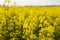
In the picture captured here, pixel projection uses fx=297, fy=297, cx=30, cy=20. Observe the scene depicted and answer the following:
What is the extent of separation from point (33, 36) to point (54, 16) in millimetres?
823

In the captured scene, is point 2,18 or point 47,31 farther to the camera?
point 2,18

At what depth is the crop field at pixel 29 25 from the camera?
21.1 feet

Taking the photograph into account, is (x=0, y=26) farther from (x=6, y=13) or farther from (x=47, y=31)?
(x=47, y=31)

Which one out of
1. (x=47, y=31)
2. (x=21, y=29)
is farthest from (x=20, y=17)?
(x=47, y=31)

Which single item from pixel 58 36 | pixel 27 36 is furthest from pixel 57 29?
pixel 27 36

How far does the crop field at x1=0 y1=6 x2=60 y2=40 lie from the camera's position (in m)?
6.43

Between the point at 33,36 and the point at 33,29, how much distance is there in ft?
0.61

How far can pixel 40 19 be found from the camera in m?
6.65

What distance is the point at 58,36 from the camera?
6.70 m

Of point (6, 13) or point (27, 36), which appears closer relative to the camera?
point (27, 36)

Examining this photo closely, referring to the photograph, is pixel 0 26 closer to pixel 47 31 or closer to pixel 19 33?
pixel 19 33

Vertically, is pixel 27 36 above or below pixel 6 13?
below

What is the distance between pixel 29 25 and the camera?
6508mm

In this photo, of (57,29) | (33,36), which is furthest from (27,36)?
(57,29)
